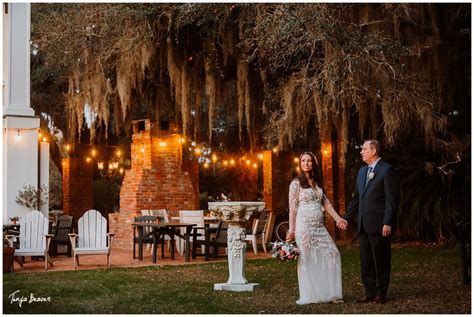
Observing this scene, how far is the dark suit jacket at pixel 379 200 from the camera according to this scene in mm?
5449

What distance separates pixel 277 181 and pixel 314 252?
9781 mm

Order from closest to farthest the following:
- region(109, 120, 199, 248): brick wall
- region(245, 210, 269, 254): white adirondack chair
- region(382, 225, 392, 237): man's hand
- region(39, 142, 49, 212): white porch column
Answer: region(382, 225, 392, 237): man's hand < region(245, 210, 269, 254): white adirondack chair < region(39, 142, 49, 212): white porch column < region(109, 120, 199, 248): brick wall

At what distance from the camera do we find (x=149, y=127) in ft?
42.0

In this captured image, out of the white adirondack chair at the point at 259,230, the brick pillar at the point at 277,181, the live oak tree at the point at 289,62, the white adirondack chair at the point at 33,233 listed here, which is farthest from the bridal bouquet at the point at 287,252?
the brick pillar at the point at 277,181

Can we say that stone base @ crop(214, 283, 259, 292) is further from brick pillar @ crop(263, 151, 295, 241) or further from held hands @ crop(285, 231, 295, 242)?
brick pillar @ crop(263, 151, 295, 241)

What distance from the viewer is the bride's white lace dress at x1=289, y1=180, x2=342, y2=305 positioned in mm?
5570

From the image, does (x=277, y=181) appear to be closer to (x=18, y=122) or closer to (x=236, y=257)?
(x=18, y=122)

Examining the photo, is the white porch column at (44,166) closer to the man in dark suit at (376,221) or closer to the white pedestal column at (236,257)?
the white pedestal column at (236,257)

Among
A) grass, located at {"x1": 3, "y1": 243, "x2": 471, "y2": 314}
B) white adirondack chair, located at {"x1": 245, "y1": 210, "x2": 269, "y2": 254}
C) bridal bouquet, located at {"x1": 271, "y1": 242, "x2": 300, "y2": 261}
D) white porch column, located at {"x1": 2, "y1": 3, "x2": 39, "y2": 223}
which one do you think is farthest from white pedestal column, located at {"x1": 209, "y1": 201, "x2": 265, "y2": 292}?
white porch column, located at {"x1": 2, "y1": 3, "x2": 39, "y2": 223}

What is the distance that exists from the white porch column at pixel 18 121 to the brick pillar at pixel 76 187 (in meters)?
4.87

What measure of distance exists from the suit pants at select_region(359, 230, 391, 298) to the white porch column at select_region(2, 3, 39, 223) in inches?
296

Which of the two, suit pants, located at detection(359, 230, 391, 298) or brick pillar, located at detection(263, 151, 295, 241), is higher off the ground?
brick pillar, located at detection(263, 151, 295, 241)

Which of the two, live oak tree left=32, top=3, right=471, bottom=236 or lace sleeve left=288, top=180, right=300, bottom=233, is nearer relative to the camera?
lace sleeve left=288, top=180, right=300, bottom=233
